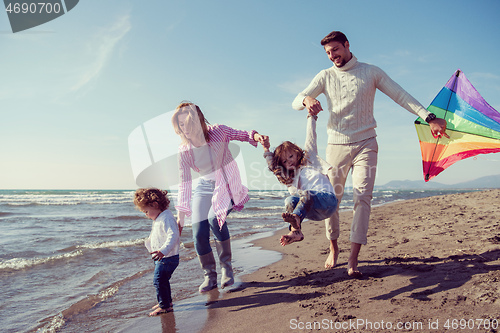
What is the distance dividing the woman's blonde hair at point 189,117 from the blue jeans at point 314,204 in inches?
49.2

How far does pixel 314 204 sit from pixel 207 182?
1.26 m

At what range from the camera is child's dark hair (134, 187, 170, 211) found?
316 centimetres

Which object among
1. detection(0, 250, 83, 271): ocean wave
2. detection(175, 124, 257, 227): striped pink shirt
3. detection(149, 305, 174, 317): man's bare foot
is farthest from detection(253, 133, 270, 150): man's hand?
detection(0, 250, 83, 271): ocean wave

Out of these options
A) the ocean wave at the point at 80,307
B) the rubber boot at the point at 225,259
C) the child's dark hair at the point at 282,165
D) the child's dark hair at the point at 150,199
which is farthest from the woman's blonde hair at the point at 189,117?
the ocean wave at the point at 80,307

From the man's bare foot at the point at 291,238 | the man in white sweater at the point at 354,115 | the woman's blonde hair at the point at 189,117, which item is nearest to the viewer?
the man's bare foot at the point at 291,238

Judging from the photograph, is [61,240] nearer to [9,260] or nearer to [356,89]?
[9,260]

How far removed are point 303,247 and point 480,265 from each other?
3.01 m

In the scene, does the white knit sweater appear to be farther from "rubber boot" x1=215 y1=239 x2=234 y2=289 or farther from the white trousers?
"rubber boot" x1=215 y1=239 x2=234 y2=289

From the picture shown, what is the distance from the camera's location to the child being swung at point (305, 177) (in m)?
2.90

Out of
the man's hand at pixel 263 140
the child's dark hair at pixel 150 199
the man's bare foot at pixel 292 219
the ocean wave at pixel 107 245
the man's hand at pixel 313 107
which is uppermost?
the man's hand at pixel 313 107

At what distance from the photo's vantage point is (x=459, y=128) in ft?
13.6

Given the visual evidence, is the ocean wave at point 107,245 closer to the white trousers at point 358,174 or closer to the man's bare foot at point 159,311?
the man's bare foot at point 159,311

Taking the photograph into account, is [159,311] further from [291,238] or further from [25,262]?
[25,262]

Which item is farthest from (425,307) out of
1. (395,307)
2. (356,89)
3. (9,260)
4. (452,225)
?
(9,260)
